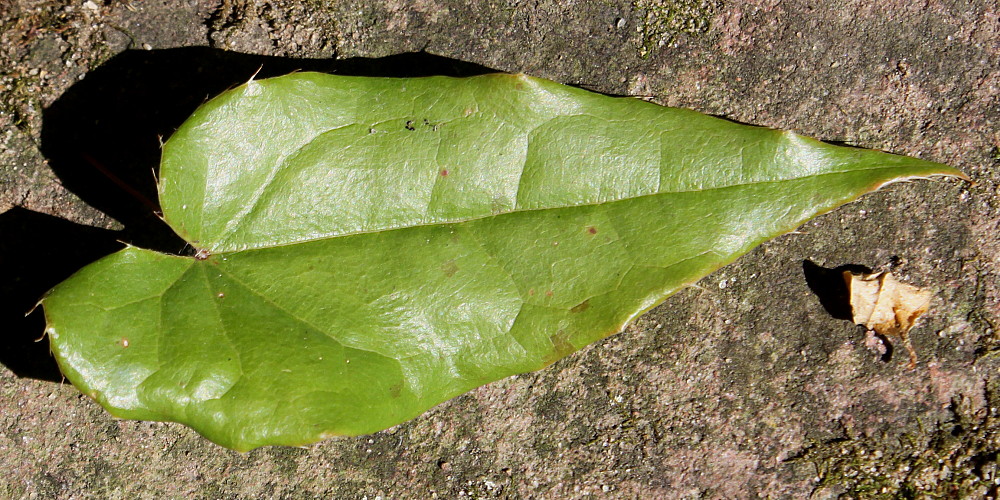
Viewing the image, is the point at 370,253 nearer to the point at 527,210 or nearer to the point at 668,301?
the point at 527,210

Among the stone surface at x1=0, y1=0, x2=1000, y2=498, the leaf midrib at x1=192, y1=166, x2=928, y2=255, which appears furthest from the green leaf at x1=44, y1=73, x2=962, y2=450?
the stone surface at x1=0, y1=0, x2=1000, y2=498

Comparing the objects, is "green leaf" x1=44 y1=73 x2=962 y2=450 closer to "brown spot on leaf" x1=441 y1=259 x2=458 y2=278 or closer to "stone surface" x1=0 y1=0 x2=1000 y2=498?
"brown spot on leaf" x1=441 y1=259 x2=458 y2=278

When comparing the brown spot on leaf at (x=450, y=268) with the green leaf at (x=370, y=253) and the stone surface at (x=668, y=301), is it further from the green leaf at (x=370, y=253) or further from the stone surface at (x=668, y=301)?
the stone surface at (x=668, y=301)

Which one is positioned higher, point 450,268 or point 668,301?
point 450,268

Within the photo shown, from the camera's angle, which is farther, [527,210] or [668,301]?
[668,301]

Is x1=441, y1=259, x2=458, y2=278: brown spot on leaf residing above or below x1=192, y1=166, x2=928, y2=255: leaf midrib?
below

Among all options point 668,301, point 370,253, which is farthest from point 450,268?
point 668,301
